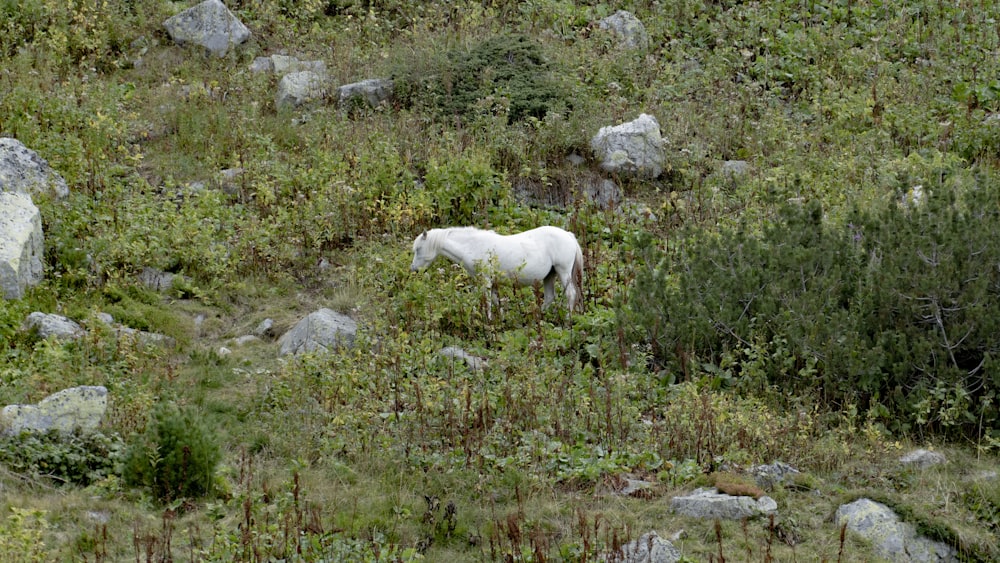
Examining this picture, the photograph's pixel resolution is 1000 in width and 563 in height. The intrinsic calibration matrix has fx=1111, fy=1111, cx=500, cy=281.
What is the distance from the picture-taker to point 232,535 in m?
6.82

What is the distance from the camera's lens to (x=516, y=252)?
12.4 m

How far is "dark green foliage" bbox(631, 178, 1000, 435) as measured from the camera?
973 cm

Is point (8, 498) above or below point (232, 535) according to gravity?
below

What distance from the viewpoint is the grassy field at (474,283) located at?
789cm

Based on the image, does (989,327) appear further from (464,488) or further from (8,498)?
(8,498)

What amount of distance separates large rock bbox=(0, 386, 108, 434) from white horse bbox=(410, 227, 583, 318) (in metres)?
4.53

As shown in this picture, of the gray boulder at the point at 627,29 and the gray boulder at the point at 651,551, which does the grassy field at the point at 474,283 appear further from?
the gray boulder at the point at 627,29

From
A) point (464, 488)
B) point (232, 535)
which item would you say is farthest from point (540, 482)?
point (232, 535)

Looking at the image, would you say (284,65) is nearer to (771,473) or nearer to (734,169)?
(734,169)

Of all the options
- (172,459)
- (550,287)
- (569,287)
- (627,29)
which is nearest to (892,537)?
(172,459)

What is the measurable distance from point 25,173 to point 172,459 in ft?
22.4

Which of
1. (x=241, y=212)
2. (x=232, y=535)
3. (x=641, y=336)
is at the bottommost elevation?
(x=241, y=212)

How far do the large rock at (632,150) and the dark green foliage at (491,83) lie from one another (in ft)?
3.85

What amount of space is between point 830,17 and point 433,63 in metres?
7.72
